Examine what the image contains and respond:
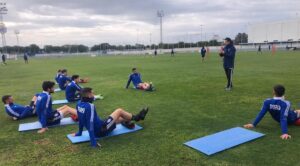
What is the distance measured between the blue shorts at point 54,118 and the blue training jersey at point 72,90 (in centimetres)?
321

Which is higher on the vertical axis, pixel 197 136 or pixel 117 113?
pixel 117 113

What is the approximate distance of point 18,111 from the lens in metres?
8.84

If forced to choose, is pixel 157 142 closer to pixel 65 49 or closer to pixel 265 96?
pixel 265 96

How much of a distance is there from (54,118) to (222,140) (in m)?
4.57

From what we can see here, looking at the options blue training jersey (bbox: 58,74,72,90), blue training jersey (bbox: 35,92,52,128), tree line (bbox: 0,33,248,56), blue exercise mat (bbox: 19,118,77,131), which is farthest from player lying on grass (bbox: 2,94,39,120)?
tree line (bbox: 0,33,248,56)

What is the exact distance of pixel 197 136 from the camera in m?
6.44

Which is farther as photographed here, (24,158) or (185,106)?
(185,106)

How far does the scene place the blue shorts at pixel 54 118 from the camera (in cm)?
768

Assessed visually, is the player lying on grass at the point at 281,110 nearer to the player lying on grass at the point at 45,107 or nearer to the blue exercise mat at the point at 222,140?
the blue exercise mat at the point at 222,140

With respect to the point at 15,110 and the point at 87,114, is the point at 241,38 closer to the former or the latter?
the point at 15,110

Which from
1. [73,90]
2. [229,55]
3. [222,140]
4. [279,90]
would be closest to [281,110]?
[279,90]

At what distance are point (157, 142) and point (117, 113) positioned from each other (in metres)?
1.28

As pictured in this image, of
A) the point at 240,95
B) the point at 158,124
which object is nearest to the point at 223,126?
the point at 158,124

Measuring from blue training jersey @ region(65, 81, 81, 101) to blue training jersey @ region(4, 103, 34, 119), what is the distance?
2.19 m
